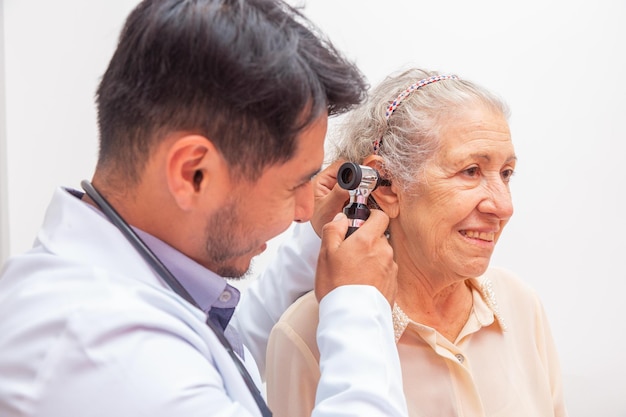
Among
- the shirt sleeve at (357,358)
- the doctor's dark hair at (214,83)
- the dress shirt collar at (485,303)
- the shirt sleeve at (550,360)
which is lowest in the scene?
the shirt sleeve at (550,360)

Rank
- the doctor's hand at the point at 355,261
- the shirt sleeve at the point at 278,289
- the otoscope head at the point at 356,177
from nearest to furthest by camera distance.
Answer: the doctor's hand at the point at 355,261 → the otoscope head at the point at 356,177 → the shirt sleeve at the point at 278,289

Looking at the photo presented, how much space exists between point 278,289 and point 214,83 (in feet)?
2.50

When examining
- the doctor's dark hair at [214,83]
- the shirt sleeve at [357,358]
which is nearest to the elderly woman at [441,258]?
the shirt sleeve at [357,358]

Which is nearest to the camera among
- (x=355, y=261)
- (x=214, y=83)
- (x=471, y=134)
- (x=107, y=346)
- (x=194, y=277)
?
(x=107, y=346)

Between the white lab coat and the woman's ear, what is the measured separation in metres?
0.51

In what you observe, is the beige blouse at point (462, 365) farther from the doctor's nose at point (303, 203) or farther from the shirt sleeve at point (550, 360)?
the doctor's nose at point (303, 203)

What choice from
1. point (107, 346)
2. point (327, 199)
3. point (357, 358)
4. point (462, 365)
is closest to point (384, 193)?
point (327, 199)

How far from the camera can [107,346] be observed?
795 mm

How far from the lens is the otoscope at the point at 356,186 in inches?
51.8

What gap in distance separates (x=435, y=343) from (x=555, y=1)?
1.24m

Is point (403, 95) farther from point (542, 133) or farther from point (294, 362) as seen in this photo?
point (542, 133)

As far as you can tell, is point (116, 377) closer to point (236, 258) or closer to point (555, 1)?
point (236, 258)

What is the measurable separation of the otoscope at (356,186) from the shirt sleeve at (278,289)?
0.64 ft

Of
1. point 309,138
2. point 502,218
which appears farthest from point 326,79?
point 502,218
